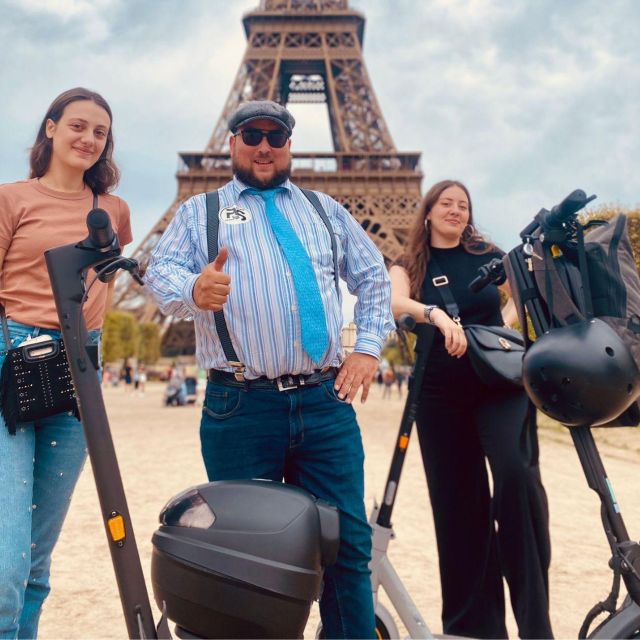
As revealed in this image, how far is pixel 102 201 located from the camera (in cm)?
229

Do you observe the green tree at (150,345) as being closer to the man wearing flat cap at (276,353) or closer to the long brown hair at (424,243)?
the long brown hair at (424,243)

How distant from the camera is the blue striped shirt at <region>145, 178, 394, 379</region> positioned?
1.96m

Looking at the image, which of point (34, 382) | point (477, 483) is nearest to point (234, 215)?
point (34, 382)

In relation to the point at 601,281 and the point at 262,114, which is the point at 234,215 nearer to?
the point at 262,114

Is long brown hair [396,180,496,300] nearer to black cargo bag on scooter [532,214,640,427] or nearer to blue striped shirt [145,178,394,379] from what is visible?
blue striped shirt [145,178,394,379]

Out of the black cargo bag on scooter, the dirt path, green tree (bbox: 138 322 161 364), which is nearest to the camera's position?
the black cargo bag on scooter

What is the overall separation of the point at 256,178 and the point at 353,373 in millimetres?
688

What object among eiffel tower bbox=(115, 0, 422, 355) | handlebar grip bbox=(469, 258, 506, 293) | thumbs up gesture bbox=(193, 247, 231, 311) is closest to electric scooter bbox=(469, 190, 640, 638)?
handlebar grip bbox=(469, 258, 506, 293)

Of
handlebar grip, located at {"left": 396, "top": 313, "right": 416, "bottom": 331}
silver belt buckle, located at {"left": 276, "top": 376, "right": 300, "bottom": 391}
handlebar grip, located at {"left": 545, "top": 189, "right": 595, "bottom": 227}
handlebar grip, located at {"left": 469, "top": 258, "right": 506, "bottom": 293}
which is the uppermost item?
handlebar grip, located at {"left": 545, "top": 189, "right": 595, "bottom": 227}

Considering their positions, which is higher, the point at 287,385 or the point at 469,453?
the point at 287,385

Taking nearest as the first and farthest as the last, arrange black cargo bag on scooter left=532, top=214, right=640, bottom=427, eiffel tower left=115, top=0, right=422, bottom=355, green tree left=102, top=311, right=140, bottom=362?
1. black cargo bag on scooter left=532, top=214, right=640, bottom=427
2. eiffel tower left=115, top=0, right=422, bottom=355
3. green tree left=102, top=311, right=140, bottom=362

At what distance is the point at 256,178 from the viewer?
2148 mm

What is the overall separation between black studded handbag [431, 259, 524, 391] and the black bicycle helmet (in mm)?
992

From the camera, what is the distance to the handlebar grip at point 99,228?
4.81ft
